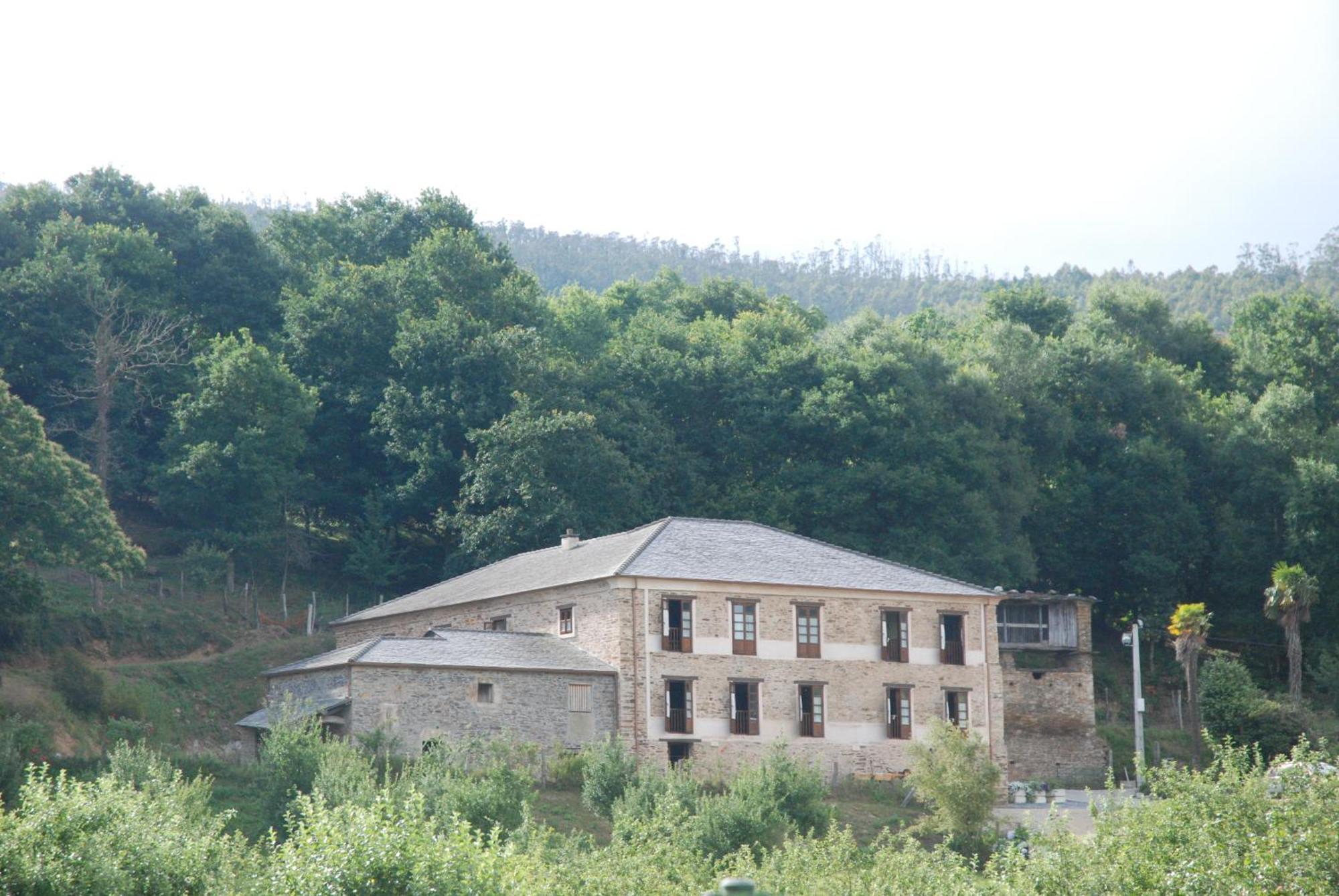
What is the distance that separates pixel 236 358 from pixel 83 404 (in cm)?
804

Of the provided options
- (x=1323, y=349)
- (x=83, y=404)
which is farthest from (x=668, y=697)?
(x=1323, y=349)

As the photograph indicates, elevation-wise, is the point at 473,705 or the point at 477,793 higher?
the point at 473,705

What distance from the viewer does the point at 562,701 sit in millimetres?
47344

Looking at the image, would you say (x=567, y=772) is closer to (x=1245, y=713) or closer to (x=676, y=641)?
(x=676, y=641)

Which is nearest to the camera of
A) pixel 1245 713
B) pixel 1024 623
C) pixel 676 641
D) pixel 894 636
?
pixel 676 641

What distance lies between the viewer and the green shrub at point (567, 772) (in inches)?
1768

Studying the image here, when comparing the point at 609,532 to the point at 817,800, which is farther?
the point at 609,532

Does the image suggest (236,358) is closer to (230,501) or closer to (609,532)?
(230,501)

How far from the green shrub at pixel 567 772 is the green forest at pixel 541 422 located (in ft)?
59.4

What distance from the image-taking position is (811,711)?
50.6 metres

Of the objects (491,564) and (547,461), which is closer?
(491,564)

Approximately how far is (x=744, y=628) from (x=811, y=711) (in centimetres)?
326

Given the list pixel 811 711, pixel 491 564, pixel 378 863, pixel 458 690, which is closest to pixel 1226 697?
pixel 811 711

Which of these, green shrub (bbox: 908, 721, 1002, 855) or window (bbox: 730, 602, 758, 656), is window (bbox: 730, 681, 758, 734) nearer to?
window (bbox: 730, 602, 758, 656)
